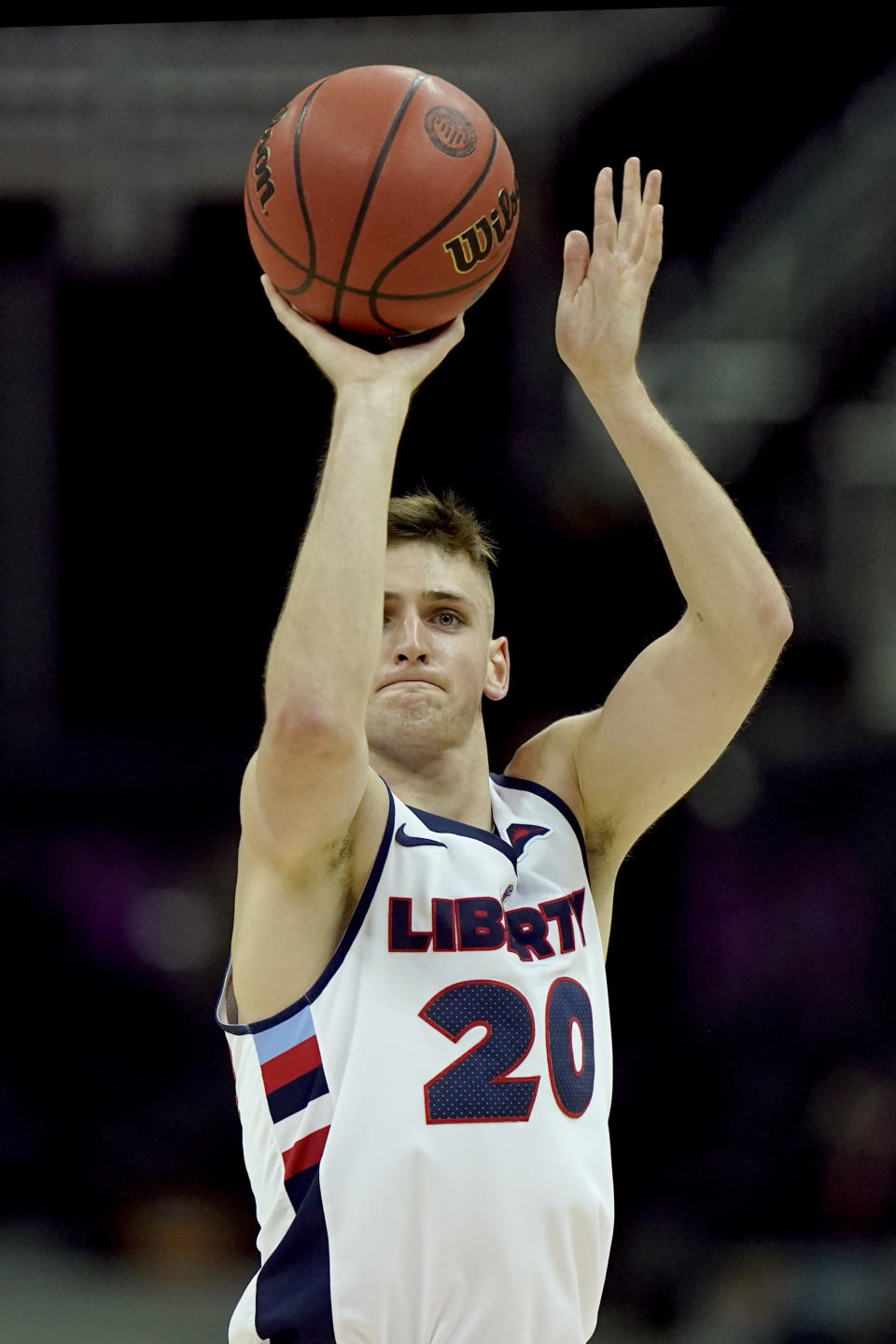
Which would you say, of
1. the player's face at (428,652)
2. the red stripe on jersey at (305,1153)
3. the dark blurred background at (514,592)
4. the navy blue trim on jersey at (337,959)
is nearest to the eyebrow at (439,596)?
the player's face at (428,652)

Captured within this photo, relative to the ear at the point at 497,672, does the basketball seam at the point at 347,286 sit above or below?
above

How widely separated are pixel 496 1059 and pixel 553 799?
646 millimetres

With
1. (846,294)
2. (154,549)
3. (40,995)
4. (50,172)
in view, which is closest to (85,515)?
(154,549)

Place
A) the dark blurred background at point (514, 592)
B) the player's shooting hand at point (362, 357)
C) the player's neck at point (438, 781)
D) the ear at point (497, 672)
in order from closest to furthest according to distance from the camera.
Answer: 1. the player's shooting hand at point (362, 357)
2. the player's neck at point (438, 781)
3. the ear at point (497, 672)
4. the dark blurred background at point (514, 592)

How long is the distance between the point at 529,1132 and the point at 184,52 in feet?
15.4

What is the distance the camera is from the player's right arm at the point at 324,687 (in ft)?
6.73

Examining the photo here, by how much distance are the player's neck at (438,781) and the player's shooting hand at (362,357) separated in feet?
2.54

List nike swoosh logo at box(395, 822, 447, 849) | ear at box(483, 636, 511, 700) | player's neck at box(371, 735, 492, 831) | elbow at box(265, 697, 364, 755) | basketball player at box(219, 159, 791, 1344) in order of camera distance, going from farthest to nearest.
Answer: ear at box(483, 636, 511, 700), player's neck at box(371, 735, 492, 831), nike swoosh logo at box(395, 822, 447, 849), basketball player at box(219, 159, 791, 1344), elbow at box(265, 697, 364, 755)

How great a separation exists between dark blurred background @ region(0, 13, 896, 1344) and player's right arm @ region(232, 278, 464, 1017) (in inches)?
110

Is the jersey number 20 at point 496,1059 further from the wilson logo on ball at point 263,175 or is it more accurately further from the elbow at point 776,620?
the wilson logo on ball at point 263,175

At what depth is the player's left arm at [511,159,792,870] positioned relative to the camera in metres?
2.61

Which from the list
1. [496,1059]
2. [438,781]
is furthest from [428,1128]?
[438,781]

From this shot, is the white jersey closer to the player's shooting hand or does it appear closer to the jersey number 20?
the jersey number 20

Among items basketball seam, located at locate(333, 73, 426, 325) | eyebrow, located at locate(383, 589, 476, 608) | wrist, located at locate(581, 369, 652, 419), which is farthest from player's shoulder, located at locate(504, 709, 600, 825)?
basketball seam, located at locate(333, 73, 426, 325)
